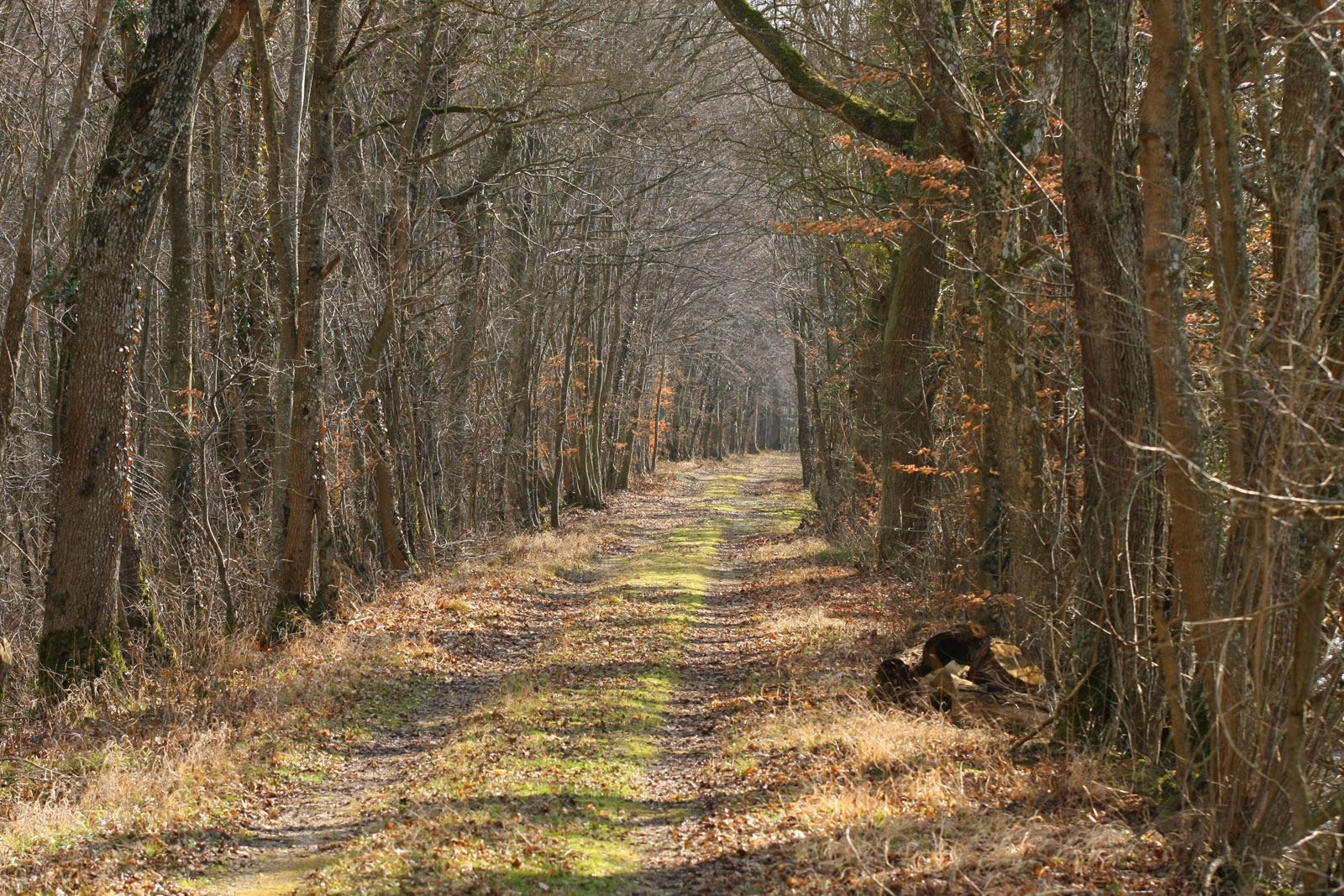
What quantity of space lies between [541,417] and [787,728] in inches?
854

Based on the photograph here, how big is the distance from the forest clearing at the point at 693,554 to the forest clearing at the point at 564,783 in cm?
5

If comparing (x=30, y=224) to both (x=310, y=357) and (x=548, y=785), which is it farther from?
(x=548, y=785)

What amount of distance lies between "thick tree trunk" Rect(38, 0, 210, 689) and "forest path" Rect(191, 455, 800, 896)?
2718 millimetres

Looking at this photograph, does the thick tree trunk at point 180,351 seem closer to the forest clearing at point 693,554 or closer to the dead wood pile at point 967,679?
the forest clearing at point 693,554

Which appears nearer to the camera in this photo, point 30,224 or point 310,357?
point 30,224

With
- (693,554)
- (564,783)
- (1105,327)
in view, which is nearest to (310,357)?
(564,783)

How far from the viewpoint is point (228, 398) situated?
48.3ft

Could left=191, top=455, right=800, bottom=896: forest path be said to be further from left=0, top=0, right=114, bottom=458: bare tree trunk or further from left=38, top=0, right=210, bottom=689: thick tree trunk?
left=0, top=0, right=114, bottom=458: bare tree trunk

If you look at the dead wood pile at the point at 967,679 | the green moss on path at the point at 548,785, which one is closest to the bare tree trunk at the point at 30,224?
the green moss on path at the point at 548,785

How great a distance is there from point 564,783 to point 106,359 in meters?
5.37

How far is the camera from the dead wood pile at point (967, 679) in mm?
8180

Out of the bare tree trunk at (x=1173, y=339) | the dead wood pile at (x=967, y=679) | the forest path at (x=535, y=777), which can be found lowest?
the forest path at (x=535, y=777)

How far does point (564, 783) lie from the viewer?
7348 mm

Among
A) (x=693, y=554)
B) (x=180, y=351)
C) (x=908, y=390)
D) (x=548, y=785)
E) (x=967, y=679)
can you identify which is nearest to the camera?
(x=548, y=785)
